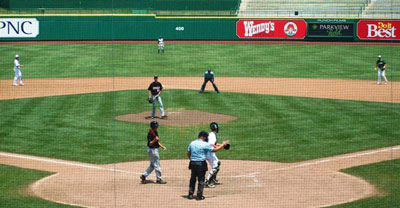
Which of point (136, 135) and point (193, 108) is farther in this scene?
point (193, 108)

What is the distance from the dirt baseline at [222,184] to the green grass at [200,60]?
24.4 meters

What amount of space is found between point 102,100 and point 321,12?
27.7 metres

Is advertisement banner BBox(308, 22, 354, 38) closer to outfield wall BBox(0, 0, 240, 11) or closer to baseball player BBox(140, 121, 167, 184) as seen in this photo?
outfield wall BBox(0, 0, 240, 11)

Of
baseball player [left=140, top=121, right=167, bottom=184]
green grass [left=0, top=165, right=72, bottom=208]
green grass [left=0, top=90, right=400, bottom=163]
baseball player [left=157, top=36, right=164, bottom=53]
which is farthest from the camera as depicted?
baseball player [left=157, top=36, right=164, bottom=53]

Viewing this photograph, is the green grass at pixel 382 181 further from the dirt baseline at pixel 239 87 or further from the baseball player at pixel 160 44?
the baseball player at pixel 160 44

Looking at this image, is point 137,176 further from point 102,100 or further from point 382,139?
point 102,100

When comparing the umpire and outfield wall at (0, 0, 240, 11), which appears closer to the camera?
the umpire

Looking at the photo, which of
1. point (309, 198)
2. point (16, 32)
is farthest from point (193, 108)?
point (16, 32)

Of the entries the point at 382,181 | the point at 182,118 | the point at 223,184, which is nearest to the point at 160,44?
the point at 182,118

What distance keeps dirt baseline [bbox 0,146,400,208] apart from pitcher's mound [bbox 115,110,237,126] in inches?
238

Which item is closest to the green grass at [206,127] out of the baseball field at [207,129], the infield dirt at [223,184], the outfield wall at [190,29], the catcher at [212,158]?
the baseball field at [207,129]

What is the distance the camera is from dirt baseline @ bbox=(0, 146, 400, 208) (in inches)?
554

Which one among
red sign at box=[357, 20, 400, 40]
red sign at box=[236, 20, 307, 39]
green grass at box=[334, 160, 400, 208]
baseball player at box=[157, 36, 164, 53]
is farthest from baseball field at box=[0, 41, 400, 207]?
red sign at box=[236, 20, 307, 39]

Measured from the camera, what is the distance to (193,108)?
28.5 meters
